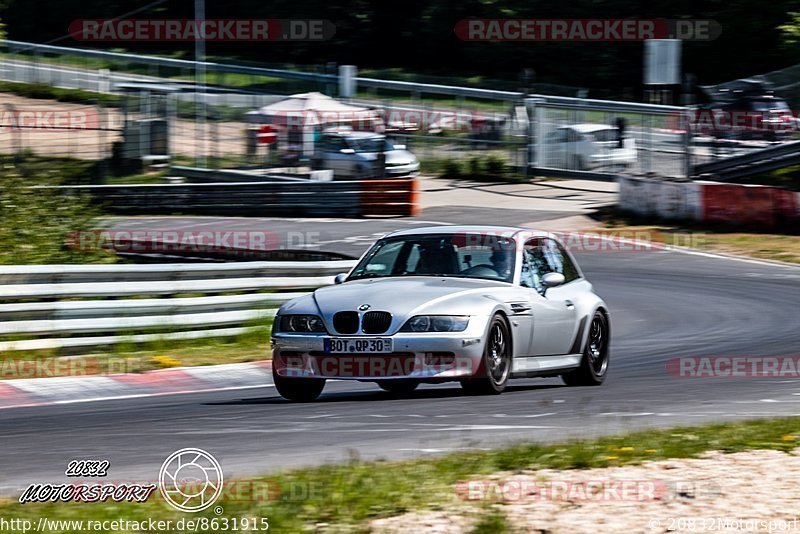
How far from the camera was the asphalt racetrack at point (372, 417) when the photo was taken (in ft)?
23.4

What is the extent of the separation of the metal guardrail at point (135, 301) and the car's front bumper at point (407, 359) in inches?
159

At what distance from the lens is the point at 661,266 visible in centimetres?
2281

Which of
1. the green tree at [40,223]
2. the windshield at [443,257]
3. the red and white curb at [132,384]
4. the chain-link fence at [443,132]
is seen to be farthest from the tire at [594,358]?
the chain-link fence at [443,132]

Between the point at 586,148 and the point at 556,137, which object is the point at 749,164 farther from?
the point at 556,137

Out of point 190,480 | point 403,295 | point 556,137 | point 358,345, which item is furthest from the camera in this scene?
point 556,137

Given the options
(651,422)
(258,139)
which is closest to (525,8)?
(258,139)

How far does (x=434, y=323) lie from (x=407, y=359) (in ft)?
1.04

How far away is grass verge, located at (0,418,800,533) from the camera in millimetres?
5305

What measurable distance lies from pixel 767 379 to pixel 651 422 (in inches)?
121

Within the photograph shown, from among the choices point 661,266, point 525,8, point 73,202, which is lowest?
point 661,266

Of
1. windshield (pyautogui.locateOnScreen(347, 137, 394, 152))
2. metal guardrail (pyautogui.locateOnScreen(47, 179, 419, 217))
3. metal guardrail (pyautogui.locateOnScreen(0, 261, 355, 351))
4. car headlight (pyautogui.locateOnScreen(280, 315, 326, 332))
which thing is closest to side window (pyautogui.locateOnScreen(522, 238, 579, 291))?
car headlight (pyautogui.locateOnScreen(280, 315, 326, 332))

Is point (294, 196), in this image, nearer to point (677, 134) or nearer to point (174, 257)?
point (677, 134)

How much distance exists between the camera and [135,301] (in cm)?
1285

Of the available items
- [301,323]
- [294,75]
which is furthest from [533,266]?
[294,75]
